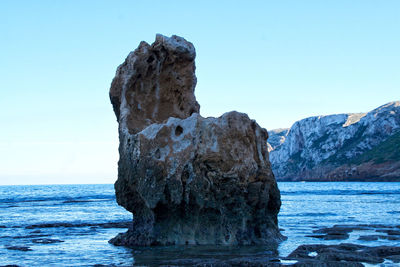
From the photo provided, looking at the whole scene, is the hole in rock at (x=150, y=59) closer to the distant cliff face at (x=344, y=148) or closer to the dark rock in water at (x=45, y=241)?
the dark rock in water at (x=45, y=241)

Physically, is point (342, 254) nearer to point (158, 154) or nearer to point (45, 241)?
point (158, 154)

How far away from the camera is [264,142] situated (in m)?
20.9

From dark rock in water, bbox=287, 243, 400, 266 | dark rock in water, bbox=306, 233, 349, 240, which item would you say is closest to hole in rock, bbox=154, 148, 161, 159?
dark rock in water, bbox=287, 243, 400, 266

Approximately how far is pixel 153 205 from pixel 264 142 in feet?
16.8

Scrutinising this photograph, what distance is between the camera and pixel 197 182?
61.8 feet

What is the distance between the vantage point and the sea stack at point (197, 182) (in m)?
18.9

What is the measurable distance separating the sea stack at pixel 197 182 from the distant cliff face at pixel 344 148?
389ft

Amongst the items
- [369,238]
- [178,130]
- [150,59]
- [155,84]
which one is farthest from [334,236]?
[150,59]

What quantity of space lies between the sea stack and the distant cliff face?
389 ft

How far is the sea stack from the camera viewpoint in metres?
18.9

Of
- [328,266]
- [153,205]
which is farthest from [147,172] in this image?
[328,266]

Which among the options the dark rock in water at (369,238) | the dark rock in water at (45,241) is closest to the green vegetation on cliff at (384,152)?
the dark rock in water at (369,238)

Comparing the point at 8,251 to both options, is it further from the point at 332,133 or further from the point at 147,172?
the point at 332,133

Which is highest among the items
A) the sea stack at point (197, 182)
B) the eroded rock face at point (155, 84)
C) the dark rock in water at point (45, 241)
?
the eroded rock face at point (155, 84)
